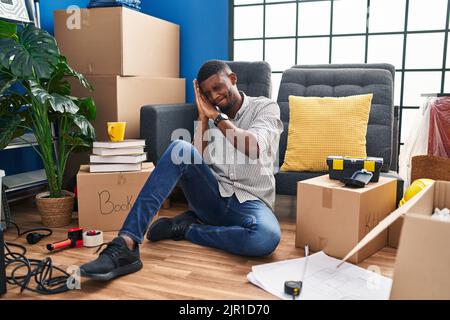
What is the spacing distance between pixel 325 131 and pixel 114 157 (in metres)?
1.08

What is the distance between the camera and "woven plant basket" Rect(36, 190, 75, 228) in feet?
7.33

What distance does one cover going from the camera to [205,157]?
2.02 metres

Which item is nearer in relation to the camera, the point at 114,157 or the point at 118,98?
the point at 114,157

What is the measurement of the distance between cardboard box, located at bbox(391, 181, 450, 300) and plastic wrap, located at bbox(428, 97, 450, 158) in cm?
165

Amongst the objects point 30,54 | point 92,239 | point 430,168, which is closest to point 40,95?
point 30,54

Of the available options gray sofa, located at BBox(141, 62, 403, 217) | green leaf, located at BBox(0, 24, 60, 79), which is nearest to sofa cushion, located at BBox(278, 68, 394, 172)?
gray sofa, located at BBox(141, 62, 403, 217)

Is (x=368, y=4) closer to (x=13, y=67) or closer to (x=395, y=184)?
(x=395, y=184)

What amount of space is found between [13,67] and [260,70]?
54.5 inches

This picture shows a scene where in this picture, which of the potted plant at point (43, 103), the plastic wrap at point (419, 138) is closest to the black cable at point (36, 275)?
the potted plant at point (43, 103)

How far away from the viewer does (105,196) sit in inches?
84.9

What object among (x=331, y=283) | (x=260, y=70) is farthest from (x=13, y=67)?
(x=331, y=283)

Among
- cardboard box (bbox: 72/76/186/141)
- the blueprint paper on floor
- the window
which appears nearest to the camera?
the blueprint paper on floor

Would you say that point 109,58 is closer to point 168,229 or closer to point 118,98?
point 118,98

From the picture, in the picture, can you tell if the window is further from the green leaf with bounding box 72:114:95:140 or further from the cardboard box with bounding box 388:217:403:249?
the green leaf with bounding box 72:114:95:140
